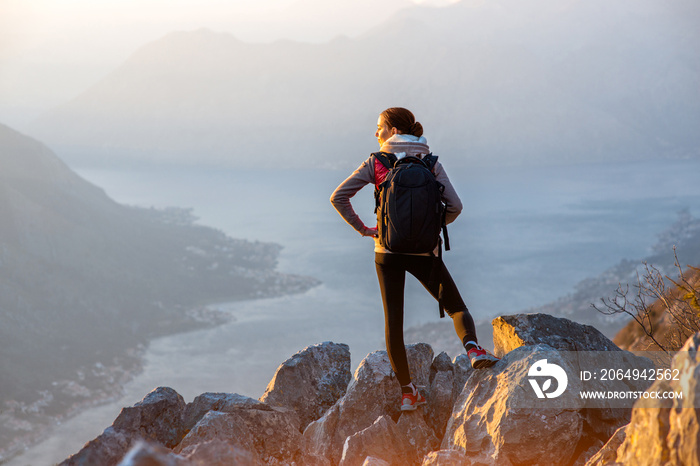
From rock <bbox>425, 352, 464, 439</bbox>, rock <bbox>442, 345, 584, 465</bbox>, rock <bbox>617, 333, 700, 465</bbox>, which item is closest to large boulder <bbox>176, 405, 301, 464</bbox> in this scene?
rock <bbox>425, 352, 464, 439</bbox>

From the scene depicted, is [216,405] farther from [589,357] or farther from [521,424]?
[589,357]

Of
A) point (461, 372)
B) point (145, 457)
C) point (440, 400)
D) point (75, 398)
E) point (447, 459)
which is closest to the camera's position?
point (145, 457)

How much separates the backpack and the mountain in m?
81.2

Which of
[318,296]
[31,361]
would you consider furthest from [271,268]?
[31,361]

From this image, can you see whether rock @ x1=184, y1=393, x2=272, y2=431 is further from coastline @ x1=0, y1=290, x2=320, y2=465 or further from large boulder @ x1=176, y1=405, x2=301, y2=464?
coastline @ x1=0, y1=290, x2=320, y2=465

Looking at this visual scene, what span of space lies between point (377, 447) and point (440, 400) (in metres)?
1.10

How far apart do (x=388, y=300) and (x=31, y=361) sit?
10565 cm

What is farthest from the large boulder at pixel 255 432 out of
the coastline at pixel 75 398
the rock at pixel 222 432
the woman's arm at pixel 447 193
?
the coastline at pixel 75 398

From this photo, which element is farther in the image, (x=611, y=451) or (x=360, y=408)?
(x=360, y=408)

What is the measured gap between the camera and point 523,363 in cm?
497

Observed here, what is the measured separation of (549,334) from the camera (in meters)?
6.30

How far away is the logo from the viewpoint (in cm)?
478

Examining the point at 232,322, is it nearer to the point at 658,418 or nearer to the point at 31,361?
the point at 31,361

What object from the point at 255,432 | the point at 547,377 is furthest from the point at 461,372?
the point at 255,432
